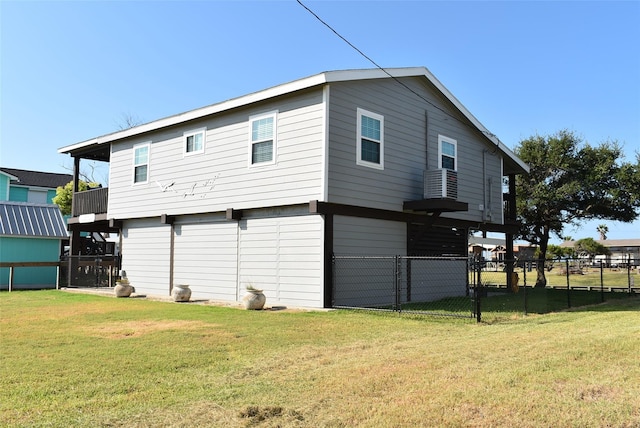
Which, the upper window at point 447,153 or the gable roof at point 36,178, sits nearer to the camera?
the upper window at point 447,153

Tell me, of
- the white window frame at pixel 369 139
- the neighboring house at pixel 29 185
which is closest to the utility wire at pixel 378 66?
the white window frame at pixel 369 139

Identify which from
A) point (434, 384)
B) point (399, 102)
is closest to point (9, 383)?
point (434, 384)

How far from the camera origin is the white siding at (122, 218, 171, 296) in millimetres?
17078

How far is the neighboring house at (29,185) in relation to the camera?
30.8m

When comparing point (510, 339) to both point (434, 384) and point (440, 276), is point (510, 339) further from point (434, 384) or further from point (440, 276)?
point (440, 276)

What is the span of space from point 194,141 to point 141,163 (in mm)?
2978

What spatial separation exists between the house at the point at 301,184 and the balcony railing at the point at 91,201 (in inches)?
32.5

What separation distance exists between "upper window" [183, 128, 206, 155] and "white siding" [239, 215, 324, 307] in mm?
3073

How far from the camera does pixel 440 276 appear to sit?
16.4 meters

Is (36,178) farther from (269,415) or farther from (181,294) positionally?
(269,415)

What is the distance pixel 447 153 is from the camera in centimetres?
1670

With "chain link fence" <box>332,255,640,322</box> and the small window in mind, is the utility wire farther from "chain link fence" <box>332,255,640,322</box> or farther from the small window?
the small window

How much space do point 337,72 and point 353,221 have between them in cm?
373

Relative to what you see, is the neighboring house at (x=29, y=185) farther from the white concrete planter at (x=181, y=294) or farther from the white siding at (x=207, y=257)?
the white concrete planter at (x=181, y=294)
